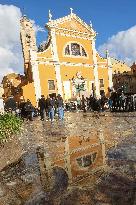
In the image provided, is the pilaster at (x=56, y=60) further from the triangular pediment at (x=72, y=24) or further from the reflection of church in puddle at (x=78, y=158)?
the reflection of church in puddle at (x=78, y=158)

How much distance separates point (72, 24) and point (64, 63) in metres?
5.68

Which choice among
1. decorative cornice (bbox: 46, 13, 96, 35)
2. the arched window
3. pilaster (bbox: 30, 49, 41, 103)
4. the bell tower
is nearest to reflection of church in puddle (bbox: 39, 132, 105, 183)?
pilaster (bbox: 30, 49, 41, 103)

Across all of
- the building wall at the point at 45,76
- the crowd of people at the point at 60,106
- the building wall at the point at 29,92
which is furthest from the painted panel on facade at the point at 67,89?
the crowd of people at the point at 60,106

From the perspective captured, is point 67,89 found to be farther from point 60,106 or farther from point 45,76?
point 60,106

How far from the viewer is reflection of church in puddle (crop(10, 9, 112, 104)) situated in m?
30.3

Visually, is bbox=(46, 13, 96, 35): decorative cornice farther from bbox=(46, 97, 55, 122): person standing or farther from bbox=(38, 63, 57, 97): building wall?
bbox=(46, 97, 55, 122): person standing

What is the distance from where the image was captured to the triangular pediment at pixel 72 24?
1275 inches

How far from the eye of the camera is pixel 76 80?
3316 cm

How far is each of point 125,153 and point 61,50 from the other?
26529 millimetres

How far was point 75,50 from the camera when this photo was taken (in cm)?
3400

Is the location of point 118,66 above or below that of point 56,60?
above

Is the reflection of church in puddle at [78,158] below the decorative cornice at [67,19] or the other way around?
below

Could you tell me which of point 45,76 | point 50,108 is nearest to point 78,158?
point 50,108

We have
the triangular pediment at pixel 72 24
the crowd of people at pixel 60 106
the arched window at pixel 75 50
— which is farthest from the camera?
the arched window at pixel 75 50
